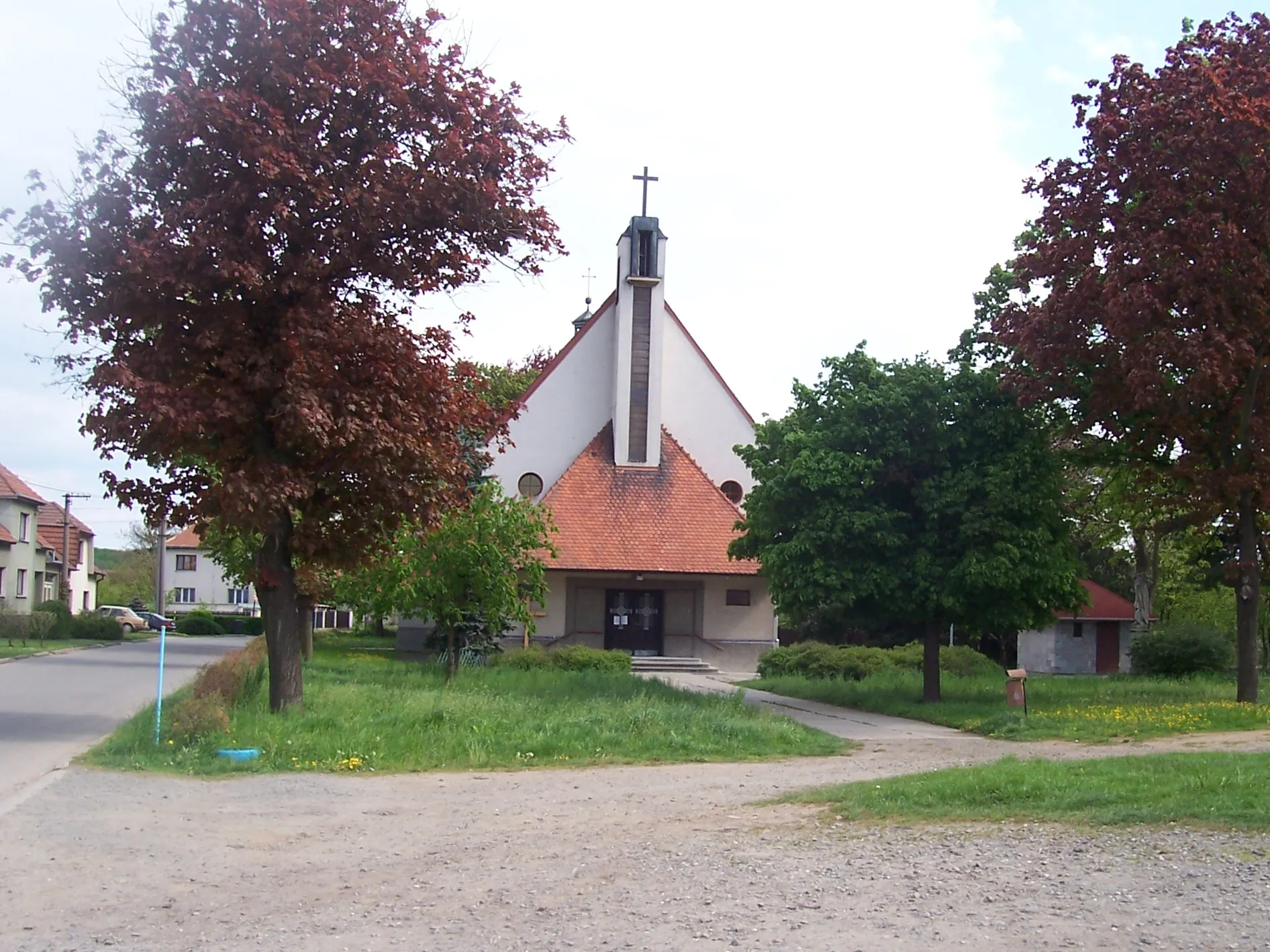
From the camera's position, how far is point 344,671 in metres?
30.4

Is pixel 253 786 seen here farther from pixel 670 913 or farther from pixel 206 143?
pixel 206 143

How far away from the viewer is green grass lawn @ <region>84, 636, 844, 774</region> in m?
14.0

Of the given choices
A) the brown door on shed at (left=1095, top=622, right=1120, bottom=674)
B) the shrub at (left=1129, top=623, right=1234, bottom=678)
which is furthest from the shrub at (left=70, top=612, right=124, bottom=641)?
the shrub at (left=1129, top=623, right=1234, bottom=678)

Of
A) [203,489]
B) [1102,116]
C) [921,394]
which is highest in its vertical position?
[1102,116]

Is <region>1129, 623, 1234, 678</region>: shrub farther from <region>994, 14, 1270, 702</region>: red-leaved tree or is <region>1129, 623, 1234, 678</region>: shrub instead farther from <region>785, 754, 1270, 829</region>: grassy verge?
<region>785, 754, 1270, 829</region>: grassy verge

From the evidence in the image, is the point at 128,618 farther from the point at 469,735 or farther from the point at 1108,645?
the point at 469,735

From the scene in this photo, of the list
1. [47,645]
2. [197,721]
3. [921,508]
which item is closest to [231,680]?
[197,721]

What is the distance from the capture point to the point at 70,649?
146ft

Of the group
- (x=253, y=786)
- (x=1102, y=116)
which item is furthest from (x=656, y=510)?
(x=253, y=786)

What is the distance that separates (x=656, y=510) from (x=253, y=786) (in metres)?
28.0

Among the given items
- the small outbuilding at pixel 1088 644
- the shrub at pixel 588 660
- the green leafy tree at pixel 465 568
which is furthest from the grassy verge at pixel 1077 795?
the small outbuilding at pixel 1088 644

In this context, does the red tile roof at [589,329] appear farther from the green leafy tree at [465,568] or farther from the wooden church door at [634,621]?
the green leafy tree at [465,568]

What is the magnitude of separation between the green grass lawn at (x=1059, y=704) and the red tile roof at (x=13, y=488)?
4186 cm

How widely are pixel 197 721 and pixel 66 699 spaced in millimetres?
10070
